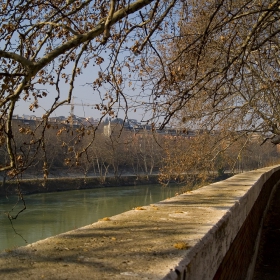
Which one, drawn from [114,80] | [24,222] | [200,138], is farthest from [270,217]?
[24,222]

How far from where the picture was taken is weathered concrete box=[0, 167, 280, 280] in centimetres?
221

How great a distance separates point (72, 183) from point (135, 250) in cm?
3778

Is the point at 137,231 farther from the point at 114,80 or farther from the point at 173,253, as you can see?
the point at 114,80

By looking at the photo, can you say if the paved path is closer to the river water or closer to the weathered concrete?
the weathered concrete

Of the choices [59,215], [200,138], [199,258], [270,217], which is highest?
[200,138]

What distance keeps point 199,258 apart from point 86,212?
22532 millimetres

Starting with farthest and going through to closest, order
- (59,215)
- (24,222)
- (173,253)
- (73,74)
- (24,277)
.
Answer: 1. (59,215)
2. (24,222)
3. (73,74)
4. (173,253)
5. (24,277)

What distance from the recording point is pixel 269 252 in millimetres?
8133

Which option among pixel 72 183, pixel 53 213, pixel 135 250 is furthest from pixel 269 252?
pixel 72 183

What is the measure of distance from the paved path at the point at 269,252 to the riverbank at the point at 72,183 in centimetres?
2167

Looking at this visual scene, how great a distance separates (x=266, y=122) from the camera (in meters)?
15.2

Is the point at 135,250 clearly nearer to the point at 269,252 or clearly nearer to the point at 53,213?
the point at 269,252

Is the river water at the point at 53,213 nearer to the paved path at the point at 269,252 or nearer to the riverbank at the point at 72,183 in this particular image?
the riverbank at the point at 72,183

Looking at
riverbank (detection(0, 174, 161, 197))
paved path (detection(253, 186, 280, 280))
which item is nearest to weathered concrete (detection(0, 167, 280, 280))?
paved path (detection(253, 186, 280, 280))
